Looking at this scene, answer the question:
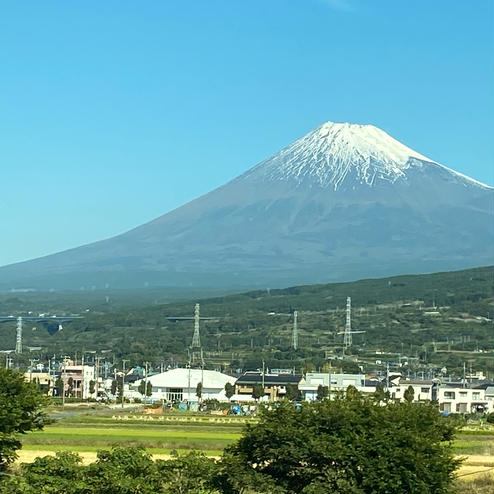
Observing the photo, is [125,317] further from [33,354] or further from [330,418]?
[330,418]

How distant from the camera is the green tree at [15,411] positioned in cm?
2220

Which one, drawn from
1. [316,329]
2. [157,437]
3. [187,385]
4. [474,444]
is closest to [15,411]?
[157,437]

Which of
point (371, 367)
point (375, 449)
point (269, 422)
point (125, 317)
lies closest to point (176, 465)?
point (269, 422)

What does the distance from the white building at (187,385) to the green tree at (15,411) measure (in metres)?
41.3

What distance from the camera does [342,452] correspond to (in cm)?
1894

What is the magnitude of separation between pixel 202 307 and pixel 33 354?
143 ft

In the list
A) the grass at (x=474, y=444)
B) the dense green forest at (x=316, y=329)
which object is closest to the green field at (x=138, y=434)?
the grass at (x=474, y=444)

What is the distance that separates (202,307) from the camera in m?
135

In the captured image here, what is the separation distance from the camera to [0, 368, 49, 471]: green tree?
2220cm

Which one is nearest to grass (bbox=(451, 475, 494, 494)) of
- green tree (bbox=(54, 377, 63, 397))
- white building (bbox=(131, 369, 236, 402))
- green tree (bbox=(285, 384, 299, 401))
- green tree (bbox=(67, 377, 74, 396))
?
green tree (bbox=(285, 384, 299, 401))

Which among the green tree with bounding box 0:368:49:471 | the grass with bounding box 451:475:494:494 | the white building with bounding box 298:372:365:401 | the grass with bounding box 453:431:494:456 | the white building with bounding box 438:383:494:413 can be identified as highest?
the white building with bounding box 298:372:365:401

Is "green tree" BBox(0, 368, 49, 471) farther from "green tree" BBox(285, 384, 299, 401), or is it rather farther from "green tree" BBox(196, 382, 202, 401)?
"green tree" BBox(196, 382, 202, 401)

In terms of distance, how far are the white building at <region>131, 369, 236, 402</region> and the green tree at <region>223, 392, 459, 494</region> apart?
1776 inches

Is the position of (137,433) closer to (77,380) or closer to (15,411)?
(15,411)
